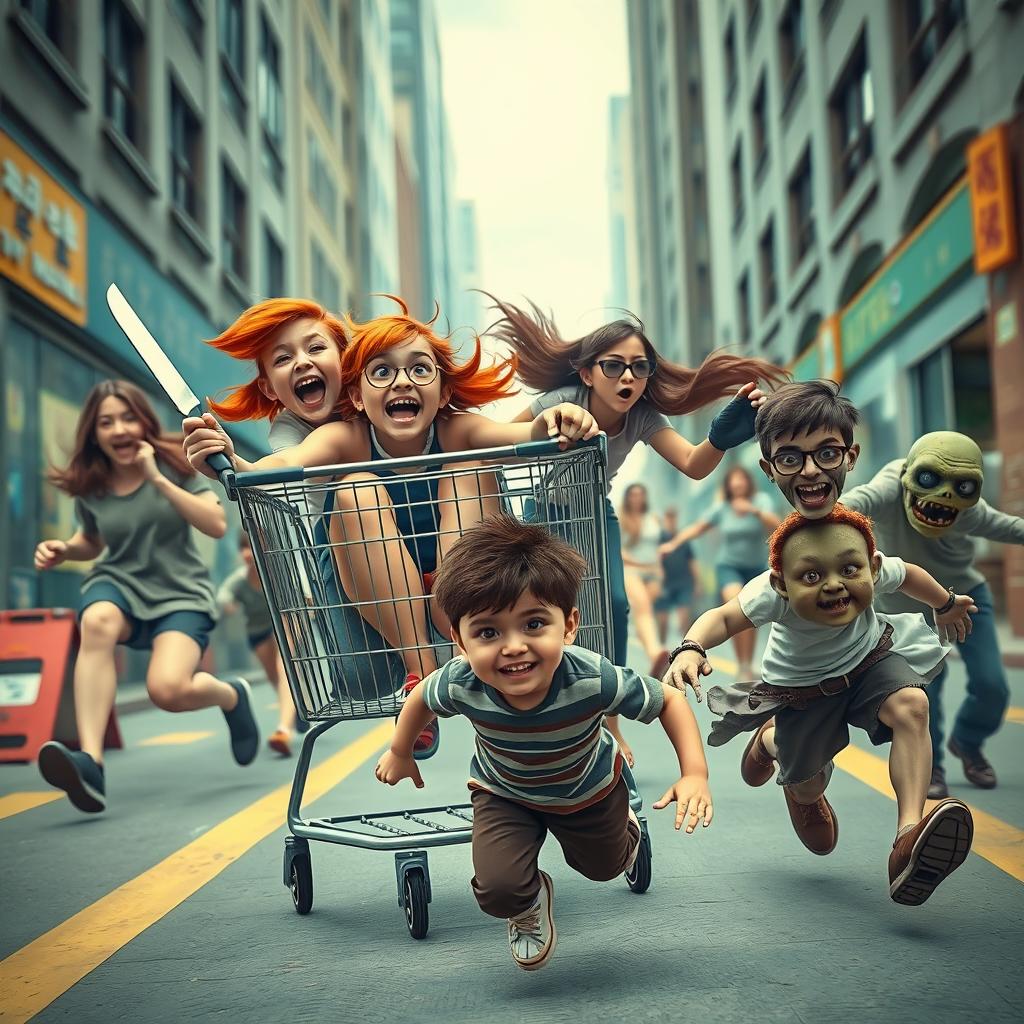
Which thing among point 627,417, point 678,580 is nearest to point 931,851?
point 627,417

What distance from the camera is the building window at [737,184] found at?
3044 cm

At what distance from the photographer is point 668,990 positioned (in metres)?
2.65

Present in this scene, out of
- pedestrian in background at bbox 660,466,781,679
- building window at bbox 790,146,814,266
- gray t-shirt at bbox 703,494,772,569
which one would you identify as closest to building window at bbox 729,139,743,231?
building window at bbox 790,146,814,266

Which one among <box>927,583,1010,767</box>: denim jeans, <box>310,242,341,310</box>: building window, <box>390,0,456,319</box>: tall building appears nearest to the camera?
<box>927,583,1010,767</box>: denim jeans

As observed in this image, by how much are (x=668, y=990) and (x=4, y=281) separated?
380 inches

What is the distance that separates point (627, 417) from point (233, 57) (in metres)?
19.6

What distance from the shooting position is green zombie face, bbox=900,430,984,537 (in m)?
4.03

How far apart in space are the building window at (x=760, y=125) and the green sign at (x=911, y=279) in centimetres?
774

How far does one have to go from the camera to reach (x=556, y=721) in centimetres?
285

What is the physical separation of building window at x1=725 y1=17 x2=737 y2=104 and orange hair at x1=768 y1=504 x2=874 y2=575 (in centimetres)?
2904

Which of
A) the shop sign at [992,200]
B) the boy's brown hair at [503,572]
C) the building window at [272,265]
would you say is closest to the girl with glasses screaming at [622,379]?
the boy's brown hair at [503,572]

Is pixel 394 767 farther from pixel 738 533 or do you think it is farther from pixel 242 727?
pixel 738 533

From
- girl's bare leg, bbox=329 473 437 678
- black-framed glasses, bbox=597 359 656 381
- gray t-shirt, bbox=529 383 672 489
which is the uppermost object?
black-framed glasses, bbox=597 359 656 381

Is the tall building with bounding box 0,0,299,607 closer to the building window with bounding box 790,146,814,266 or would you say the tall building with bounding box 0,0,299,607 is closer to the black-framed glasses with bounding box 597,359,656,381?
the black-framed glasses with bounding box 597,359,656,381
